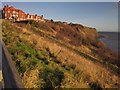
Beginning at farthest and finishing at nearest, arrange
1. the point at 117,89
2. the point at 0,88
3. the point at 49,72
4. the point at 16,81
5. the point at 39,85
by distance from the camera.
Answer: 1. the point at 117,89
2. the point at 49,72
3. the point at 39,85
4. the point at 0,88
5. the point at 16,81

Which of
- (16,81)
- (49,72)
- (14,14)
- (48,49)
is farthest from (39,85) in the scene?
(14,14)

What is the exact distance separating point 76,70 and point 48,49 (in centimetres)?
376

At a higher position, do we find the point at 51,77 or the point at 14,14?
the point at 14,14

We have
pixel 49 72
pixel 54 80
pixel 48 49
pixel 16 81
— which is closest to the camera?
pixel 16 81

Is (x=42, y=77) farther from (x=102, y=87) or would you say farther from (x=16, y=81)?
(x=16, y=81)

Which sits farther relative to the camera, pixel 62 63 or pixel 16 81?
pixel 62 63

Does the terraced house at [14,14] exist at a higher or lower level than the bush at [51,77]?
higher

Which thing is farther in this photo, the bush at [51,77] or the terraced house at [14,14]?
the terraced house at [14,14]

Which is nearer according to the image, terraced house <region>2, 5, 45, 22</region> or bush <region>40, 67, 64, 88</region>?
bush <region>40, 67, 64, 88</region>

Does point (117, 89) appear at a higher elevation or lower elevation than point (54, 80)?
lower

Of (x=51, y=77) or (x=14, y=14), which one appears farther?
(x=14, y=14)

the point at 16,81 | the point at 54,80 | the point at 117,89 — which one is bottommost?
the point at 117,89

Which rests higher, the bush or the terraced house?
the terraced house

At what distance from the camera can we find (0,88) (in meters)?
5.53
